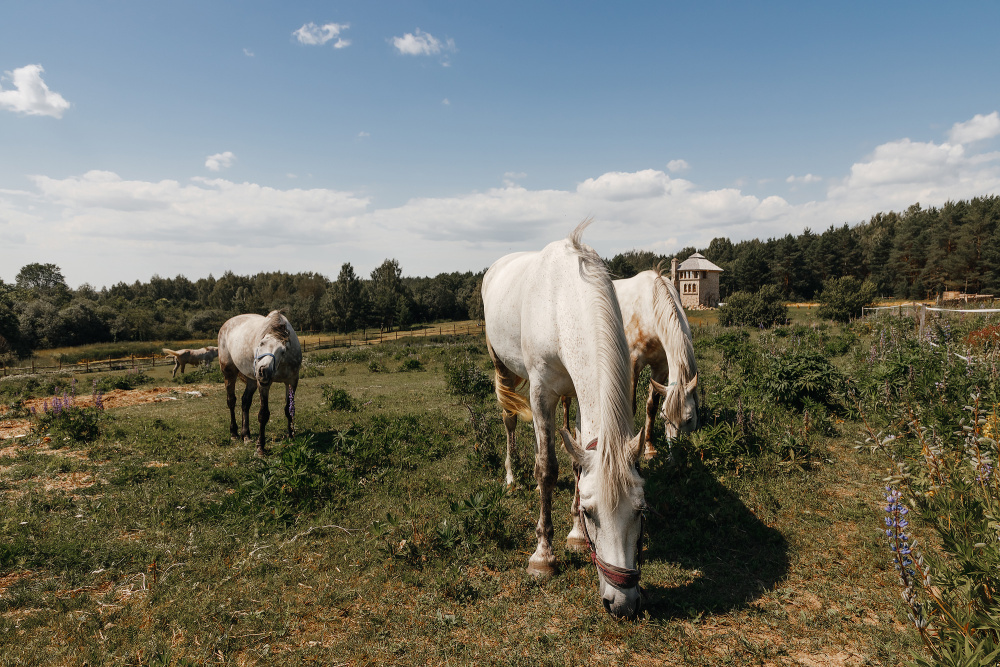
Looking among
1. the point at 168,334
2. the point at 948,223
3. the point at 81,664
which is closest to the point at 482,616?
the point at 81,664

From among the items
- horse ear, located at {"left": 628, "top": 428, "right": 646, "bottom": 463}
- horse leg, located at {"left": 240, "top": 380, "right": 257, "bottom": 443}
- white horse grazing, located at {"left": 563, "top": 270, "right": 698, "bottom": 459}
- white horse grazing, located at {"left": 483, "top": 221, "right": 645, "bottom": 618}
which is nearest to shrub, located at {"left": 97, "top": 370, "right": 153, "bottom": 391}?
horse leg, located at {"left": 240, "top": 380, "right": 257, "bottom": 443}

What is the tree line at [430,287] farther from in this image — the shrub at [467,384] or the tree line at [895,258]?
the shrub at [467,384]

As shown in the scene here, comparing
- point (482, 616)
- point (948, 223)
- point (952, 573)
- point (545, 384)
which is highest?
point (948, 223)

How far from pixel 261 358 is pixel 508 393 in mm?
4601

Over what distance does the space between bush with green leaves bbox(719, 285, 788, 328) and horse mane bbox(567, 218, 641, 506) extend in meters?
24.9

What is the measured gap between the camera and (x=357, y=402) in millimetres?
11117

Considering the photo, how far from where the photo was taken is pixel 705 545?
14.2 ft

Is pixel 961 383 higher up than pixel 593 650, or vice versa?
pixel 961 383

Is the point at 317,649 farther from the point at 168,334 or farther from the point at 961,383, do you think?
the point at 168,334

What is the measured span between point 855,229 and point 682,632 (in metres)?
102

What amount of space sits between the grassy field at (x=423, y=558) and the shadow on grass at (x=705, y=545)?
0.8 inches

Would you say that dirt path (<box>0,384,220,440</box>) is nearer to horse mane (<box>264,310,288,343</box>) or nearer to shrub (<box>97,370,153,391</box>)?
shrub (<box>97,370,153,391</box>)

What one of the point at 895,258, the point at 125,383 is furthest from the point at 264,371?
A: the point at 895,258

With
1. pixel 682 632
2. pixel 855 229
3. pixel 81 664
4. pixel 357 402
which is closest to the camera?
pixel 81 664
